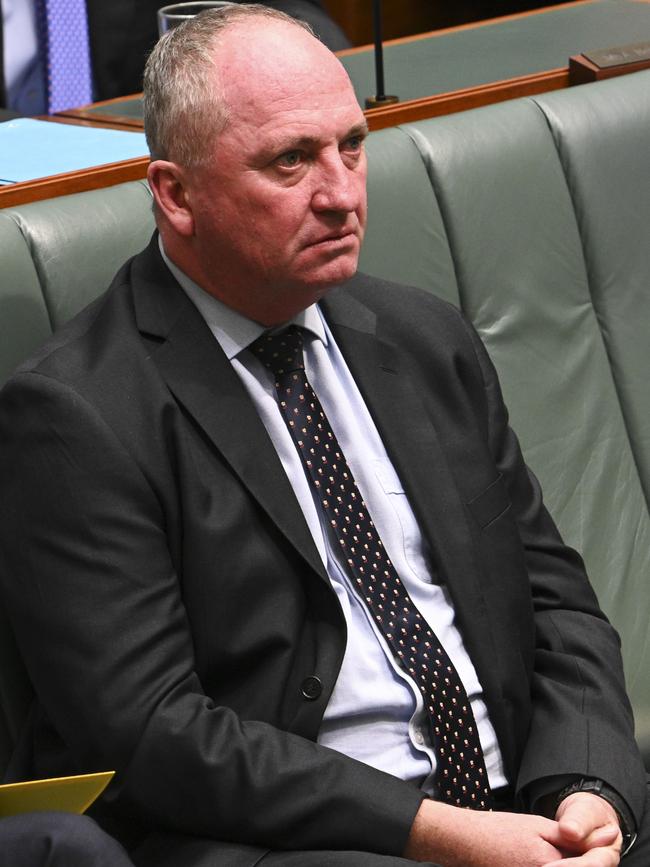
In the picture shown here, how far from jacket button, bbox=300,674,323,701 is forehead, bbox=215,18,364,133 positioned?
497 mm

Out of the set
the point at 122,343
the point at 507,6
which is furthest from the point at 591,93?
the point at 507,6

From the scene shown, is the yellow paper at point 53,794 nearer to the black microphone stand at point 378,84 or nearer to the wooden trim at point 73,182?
the wooden trim at point 73,182

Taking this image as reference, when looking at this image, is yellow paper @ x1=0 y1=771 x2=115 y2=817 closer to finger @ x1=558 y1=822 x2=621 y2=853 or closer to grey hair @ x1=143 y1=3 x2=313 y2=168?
finger @ x1=558 y1=822 x2=621 y2=853

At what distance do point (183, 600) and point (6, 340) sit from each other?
1.15ft

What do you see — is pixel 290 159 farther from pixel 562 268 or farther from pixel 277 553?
pixel 562 268

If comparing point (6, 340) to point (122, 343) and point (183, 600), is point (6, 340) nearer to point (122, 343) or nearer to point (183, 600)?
point (122, 343)

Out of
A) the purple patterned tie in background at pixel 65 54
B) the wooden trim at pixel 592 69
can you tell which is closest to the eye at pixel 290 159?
the wooden trim at pixel 592 69

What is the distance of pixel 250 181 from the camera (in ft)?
4.55

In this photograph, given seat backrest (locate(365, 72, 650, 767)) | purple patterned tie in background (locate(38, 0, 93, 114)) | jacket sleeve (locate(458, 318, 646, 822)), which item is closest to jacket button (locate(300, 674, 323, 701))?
jacket sleeve (locate(458, 318, 646, 822))

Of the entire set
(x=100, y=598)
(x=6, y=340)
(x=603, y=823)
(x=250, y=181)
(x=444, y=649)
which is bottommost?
(x=603, y=823)

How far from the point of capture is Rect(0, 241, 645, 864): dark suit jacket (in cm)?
129

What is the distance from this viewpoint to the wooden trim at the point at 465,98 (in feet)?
6.40

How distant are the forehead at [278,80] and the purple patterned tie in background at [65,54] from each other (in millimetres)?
1767

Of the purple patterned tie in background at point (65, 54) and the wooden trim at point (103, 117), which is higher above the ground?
the wooden trim at point (103, 117)
